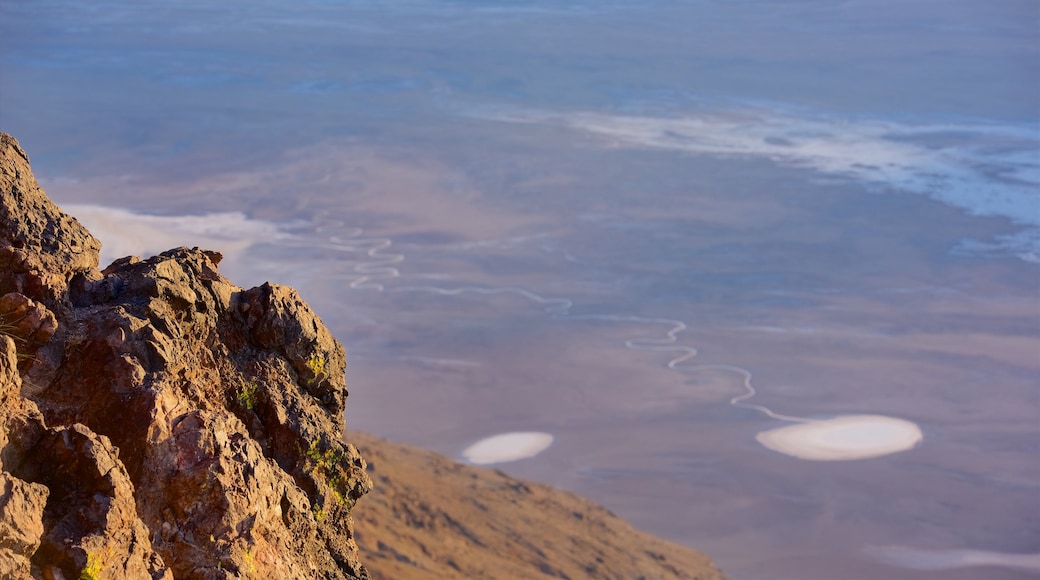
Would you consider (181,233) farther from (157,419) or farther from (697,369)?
(157,419)

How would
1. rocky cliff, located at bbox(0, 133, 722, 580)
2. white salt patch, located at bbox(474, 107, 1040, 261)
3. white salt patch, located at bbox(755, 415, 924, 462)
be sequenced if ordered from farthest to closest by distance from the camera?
white salt patch, located at bbox(474, 107, 1040, 261)
white salt patch, located at bbox(755, 415, 924, 462)
rocky cliff, located at bbox(0, 133, 722, 580)

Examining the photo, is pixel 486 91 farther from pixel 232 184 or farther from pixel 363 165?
pixel 232 184

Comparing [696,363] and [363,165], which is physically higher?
[363,165]

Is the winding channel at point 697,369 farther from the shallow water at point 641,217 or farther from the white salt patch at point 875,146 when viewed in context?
the white salt patch at point 875,146

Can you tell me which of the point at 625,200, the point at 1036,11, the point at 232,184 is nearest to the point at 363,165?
the point at 232,184

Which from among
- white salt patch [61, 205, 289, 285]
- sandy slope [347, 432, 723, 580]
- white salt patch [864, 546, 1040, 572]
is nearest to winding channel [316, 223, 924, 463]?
white salt patch [61, 205, 289, 285]

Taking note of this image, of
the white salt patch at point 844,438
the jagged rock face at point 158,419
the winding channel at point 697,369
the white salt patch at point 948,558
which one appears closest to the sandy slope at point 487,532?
the white salt patch at point 948,558

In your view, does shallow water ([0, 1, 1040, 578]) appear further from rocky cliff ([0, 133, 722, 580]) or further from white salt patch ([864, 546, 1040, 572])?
rocky cliff ([0, 133, 722, 580])
